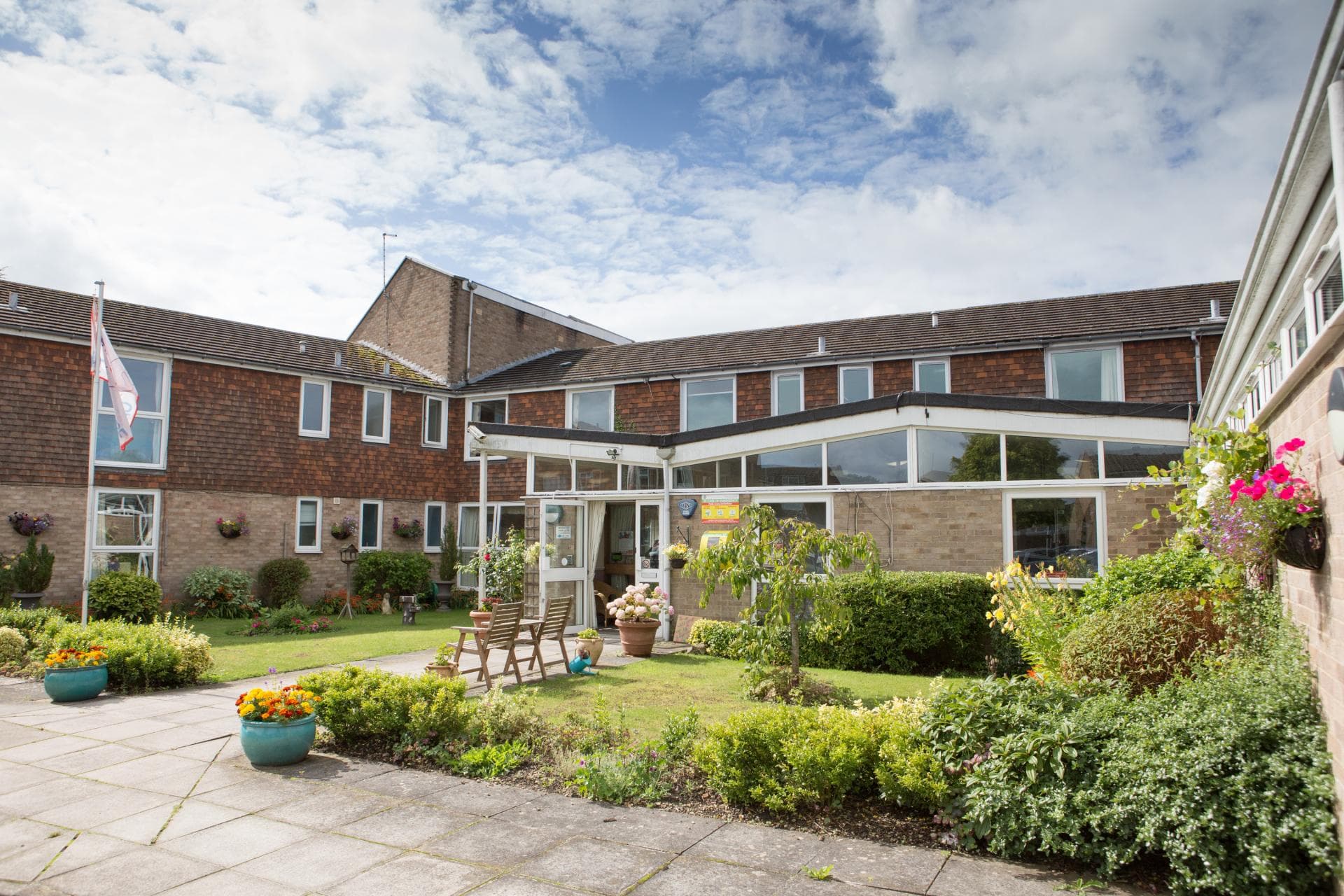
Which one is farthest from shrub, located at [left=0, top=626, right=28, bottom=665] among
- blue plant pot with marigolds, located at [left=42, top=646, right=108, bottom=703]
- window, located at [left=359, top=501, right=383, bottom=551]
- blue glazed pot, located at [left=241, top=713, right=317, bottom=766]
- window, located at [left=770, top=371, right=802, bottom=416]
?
window, located at [left=770, top=371, right=802, bottom=416]

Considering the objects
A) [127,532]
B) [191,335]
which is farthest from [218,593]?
[191,335]

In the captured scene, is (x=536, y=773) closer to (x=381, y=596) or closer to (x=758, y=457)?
(x=758, y=457)

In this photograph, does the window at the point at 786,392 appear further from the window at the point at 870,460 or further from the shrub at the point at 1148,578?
the shrub at the point at 1148,578

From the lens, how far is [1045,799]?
4.64m

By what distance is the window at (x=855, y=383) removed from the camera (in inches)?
738

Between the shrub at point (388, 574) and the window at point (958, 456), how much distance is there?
534 inches

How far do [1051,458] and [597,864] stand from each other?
31.1ft

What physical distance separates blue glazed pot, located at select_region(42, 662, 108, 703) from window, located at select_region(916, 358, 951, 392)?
1517 centimetres

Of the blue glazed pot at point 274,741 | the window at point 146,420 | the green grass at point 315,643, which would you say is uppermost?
the window at point 146,420

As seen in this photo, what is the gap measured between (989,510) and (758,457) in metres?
3.73

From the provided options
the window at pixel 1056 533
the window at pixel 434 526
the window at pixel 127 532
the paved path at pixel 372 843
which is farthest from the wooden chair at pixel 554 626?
the window at pixel 434 526

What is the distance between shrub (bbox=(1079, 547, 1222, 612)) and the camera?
8.08 m

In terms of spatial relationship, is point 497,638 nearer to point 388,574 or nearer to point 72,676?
point 72,676

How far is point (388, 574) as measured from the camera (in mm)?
20703
